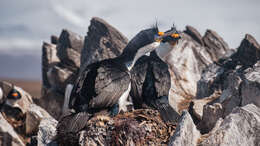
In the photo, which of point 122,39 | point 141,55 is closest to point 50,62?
point 122,39

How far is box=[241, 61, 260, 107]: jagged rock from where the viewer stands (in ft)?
20.0

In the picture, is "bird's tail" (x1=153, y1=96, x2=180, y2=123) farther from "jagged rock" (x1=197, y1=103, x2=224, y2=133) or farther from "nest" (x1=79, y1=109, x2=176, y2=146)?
"nest" (x1=79, y1=109, x2=176, y2=146)

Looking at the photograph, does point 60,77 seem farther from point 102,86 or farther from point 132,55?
point 102,86

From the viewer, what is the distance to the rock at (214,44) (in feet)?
46.2

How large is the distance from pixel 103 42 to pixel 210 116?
7499mm

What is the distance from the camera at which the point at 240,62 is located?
391 inches

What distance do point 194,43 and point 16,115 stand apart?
9.27 m

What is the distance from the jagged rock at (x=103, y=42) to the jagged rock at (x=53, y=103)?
6.73ft

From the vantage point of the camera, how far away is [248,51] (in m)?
9.95

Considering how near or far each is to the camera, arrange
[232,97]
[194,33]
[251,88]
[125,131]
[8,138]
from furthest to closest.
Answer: [194,33] → [8,138] → [232,97] → [251,88] → [125,131]

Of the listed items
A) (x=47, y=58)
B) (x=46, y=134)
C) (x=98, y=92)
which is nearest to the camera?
(x=98, y=92)

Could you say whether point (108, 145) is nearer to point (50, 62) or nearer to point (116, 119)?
point (116, 119)

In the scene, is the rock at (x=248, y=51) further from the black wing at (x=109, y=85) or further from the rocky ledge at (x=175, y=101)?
the black wing at (x=109, y=85)

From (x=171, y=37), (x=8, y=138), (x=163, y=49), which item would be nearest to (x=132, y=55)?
(x=163, y=49)
